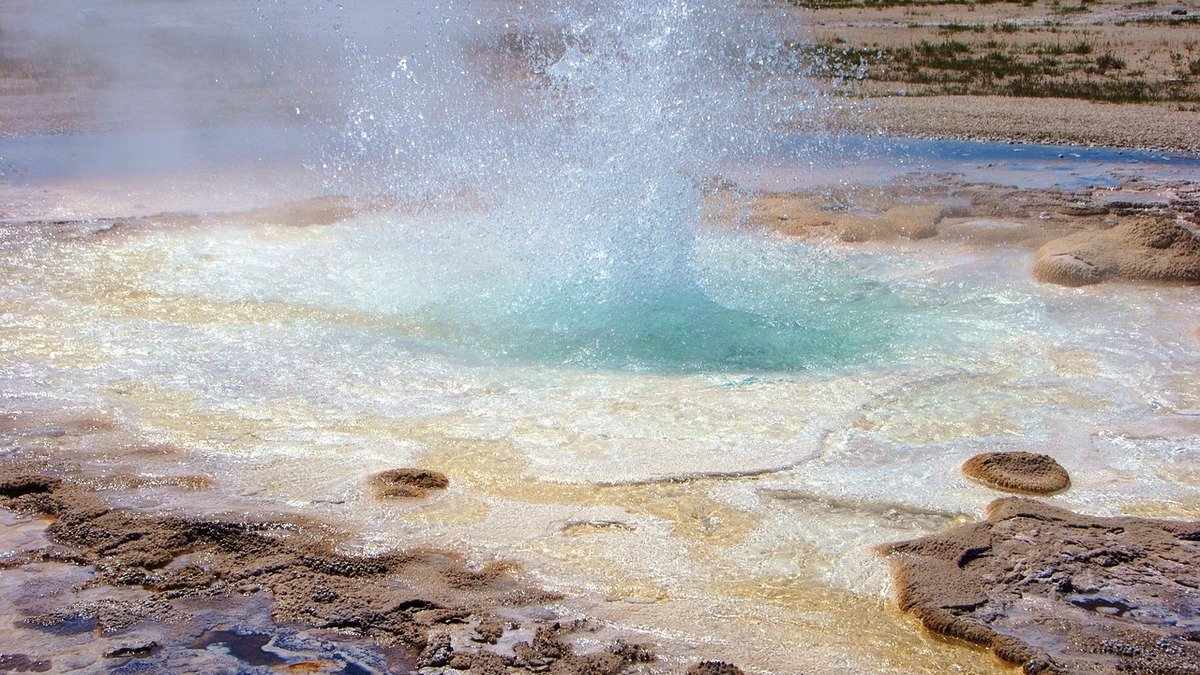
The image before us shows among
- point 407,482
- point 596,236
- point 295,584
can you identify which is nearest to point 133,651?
point 295,584

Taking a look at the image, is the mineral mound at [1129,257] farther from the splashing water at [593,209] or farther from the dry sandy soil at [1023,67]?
the dry sandy soil at [1023,67]

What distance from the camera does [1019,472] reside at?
3.49 metres

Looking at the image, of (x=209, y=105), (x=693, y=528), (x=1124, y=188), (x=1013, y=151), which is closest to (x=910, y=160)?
(x=1013, y=151)

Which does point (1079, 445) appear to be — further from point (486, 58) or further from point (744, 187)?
point (486, 58)

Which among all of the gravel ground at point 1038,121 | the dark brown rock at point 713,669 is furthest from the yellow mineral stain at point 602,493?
the gravel ground at point 1038,121

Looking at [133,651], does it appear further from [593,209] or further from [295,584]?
[593,209]

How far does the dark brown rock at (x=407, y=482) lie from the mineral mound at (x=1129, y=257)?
3.83 metres

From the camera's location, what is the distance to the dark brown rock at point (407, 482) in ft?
10.9

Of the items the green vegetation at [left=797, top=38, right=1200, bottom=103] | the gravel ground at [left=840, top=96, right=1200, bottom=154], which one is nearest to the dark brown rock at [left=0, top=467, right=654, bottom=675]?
the gravel ground at [left=840, top=96, right=1200, bottom=154]

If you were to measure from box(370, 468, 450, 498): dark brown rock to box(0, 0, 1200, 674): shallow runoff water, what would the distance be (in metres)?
0.07

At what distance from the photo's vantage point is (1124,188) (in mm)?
7730

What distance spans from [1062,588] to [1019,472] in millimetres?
714

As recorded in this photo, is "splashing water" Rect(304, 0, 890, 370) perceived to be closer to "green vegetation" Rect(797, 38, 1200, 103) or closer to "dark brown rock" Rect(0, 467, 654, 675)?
"dark brown rock" Rect(0, 467, 654, 675)

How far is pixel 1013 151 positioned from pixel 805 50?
19.1 ft
